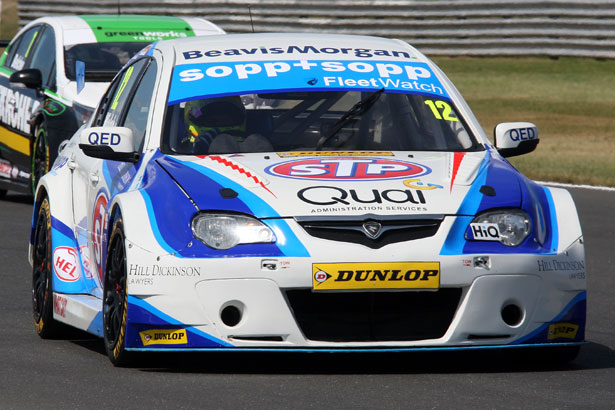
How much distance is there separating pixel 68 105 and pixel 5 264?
10.1 ft

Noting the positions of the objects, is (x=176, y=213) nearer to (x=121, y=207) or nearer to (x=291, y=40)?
(x=121, y=207)

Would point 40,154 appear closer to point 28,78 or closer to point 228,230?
point 28,78

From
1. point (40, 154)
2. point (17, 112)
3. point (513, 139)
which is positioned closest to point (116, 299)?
point (513, 139)

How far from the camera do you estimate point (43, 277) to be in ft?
25.8

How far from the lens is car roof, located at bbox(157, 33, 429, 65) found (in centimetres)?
768

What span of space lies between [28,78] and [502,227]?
7725mm

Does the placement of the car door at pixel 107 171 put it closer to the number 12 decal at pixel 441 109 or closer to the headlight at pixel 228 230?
the headlight at pixel 228 230

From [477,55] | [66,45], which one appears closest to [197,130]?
[66,45]

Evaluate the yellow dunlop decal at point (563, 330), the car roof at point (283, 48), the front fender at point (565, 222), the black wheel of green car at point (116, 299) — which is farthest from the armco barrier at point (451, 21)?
the black wheel of green car at point (116, 299)

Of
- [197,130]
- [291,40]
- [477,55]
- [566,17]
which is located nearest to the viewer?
[197,130]

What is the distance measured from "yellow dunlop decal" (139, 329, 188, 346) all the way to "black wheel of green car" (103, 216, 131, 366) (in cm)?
13

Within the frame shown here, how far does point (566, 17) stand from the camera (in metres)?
26.7

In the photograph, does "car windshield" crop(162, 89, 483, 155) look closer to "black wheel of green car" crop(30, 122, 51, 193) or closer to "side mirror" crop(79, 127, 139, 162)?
"side mirror" crop(79, 127, 139, 162)

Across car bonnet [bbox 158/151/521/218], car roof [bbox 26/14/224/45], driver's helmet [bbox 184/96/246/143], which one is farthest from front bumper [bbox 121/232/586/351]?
car roof [bbox 26/14/224/45]
